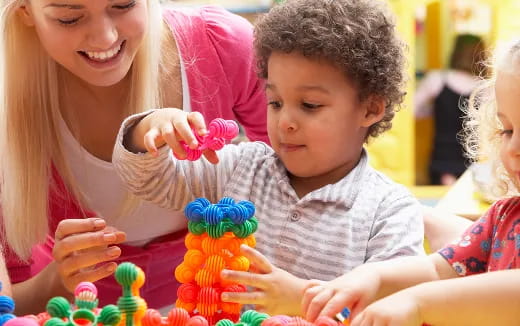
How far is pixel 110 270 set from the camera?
1.01 meters

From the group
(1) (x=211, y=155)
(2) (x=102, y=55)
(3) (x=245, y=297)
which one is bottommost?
(3) (x=245, y=297)

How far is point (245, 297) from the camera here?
2.94 ft

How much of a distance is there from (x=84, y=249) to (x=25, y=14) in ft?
1.29

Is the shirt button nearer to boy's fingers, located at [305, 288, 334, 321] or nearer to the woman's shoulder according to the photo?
boy's fingers, located at [305, 288, 334, 321]

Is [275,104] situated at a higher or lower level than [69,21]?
lower

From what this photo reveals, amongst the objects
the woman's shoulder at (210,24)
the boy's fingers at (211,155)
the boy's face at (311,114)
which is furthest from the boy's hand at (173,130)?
the woman's shoulder at (210,24)

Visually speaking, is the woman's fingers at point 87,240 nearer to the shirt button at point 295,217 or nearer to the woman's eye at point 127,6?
the shirt button at point 295,217

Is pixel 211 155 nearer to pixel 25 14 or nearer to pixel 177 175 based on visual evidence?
pixel 177 175

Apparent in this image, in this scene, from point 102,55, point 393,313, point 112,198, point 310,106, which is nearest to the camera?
point 393,313

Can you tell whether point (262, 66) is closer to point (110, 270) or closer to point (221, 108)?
point (221, 108)

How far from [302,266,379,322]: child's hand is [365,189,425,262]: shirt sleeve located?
159mm

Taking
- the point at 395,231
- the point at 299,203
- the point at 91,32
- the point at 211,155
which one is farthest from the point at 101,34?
the point at 395,231

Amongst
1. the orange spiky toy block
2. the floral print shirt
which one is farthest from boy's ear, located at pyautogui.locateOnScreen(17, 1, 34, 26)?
the floral print shirt

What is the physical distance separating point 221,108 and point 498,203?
54cm
